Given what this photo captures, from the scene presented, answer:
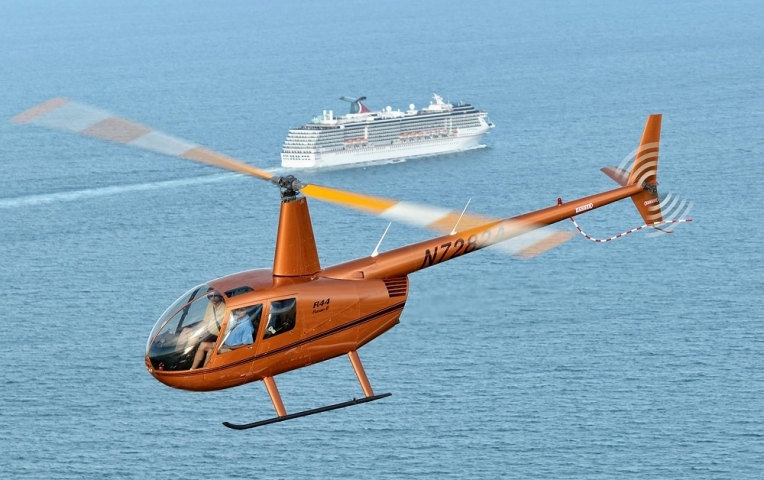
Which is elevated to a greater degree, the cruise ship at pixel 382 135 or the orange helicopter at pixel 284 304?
the cruise ship at pixel 382 135

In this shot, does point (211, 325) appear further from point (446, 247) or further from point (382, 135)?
point (382, 135)

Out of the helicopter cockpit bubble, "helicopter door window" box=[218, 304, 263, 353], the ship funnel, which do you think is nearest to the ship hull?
the ship funnel

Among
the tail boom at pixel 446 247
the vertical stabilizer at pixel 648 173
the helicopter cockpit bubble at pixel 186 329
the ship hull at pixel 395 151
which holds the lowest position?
the helicopter cockpit bubble at pixel 186 329

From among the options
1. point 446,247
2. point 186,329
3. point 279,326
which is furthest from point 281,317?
point 446,247

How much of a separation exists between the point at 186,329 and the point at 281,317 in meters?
1.65

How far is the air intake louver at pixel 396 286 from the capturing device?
2362cm

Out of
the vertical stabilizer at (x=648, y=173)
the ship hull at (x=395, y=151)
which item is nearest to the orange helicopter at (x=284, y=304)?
the vertical stabilizer at (x=648, y=173)

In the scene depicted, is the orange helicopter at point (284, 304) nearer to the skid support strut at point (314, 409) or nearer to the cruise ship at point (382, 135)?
the skid support strut at point (314, 409)

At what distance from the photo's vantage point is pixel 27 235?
10156 centimetres

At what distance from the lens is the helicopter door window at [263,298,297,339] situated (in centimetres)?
2212

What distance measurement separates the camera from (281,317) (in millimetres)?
22250

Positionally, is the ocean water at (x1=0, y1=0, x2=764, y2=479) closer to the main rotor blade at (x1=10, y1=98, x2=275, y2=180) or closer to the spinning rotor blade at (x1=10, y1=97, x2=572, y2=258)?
the spinning rotor blade at (x1=10, y1=97, x2=572, y2=258)

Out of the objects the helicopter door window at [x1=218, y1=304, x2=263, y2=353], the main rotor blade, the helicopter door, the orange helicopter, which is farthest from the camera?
the helicopter door

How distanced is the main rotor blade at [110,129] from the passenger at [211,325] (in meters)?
2.38
